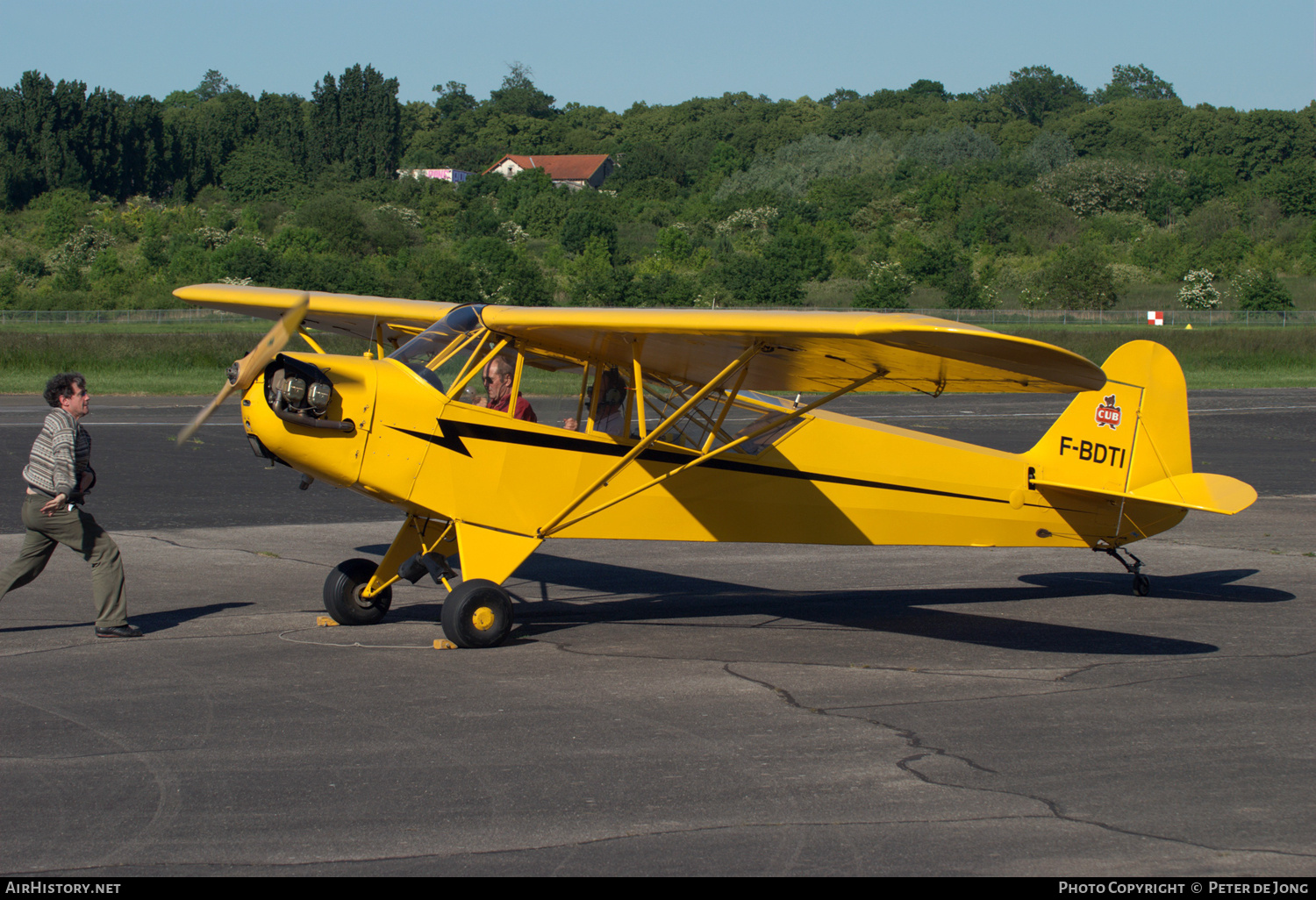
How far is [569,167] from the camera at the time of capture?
169 m

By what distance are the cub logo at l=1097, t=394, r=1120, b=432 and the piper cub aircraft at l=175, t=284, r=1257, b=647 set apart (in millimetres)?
16

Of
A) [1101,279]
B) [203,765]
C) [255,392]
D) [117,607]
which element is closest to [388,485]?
[255,392]

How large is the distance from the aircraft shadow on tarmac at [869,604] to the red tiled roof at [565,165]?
157 metres

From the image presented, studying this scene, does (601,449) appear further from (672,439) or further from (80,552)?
(80,552)

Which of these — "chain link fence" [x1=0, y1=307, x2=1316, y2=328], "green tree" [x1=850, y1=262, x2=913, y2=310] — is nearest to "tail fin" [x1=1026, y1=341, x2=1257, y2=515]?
"chain link fence" [x1=0, y1=307, x2=1316, y2=328]

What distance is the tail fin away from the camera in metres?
10.6

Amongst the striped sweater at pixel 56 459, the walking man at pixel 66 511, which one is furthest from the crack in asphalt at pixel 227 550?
the striped sweater at pixel 56 459

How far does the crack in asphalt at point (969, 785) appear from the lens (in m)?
4.65

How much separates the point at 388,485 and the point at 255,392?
107 cm

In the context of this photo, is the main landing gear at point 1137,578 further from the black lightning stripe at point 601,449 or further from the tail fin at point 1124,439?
the black lightning stripe at point 601,449

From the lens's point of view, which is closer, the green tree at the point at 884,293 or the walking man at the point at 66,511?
the walking man at the point at 66,511

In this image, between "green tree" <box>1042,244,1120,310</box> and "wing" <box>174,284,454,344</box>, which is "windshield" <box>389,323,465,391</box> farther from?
"green tree" <box>1042,244,1120,310</box>

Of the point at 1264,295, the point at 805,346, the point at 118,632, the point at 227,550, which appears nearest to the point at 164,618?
the point at 118,632
